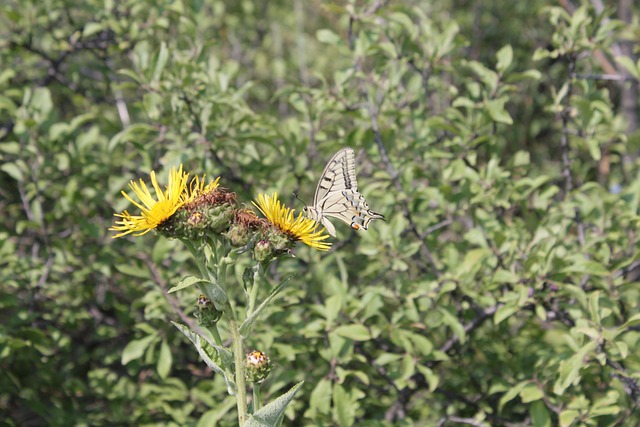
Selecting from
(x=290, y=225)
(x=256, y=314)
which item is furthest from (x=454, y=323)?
(x=256, y=314)

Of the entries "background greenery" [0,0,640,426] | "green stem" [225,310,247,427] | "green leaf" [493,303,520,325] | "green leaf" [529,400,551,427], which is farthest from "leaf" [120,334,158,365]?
"green leaf" [529,400,551,427]

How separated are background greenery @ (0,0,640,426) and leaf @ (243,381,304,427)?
2.40ft

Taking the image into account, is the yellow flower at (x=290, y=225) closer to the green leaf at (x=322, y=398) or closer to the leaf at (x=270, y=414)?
the leaf at (x=270, y=414)

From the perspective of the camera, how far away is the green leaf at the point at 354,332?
233cm

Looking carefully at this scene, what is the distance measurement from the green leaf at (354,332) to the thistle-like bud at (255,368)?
2.19ft

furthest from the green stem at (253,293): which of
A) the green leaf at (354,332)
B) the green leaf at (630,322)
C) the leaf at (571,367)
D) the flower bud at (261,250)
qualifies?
the green leaf at (630,322)

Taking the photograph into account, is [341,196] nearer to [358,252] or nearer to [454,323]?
[358,252]

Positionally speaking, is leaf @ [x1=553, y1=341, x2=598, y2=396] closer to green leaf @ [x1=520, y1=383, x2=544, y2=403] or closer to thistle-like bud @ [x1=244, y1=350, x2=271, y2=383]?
green leaf @ [x1=520, y1=383, x2=544, y2=403]

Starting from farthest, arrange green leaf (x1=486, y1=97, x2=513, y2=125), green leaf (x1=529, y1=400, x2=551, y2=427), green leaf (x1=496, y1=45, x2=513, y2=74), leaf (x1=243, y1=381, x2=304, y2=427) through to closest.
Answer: green leaf (x1=496, y1=45, x2=513, y2=74)
green leaf (x1=486, y1=97, x2=513, y2=125)
green leaf (x1=529, y1=400, x2=551, y2=427)
leaf (x1=243, y1=381, x2=304, y2=427)

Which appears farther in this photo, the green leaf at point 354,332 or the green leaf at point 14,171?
the green leaf at point 14,171

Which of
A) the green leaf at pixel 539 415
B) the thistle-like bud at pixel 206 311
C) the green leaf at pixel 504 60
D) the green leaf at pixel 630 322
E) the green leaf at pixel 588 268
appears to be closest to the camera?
the thistle-like bud at pixel 206 311

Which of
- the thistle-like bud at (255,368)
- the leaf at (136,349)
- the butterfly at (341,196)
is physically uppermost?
the butterfly at (341,196)

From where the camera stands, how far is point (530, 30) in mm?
5746

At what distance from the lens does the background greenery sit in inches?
97.0
